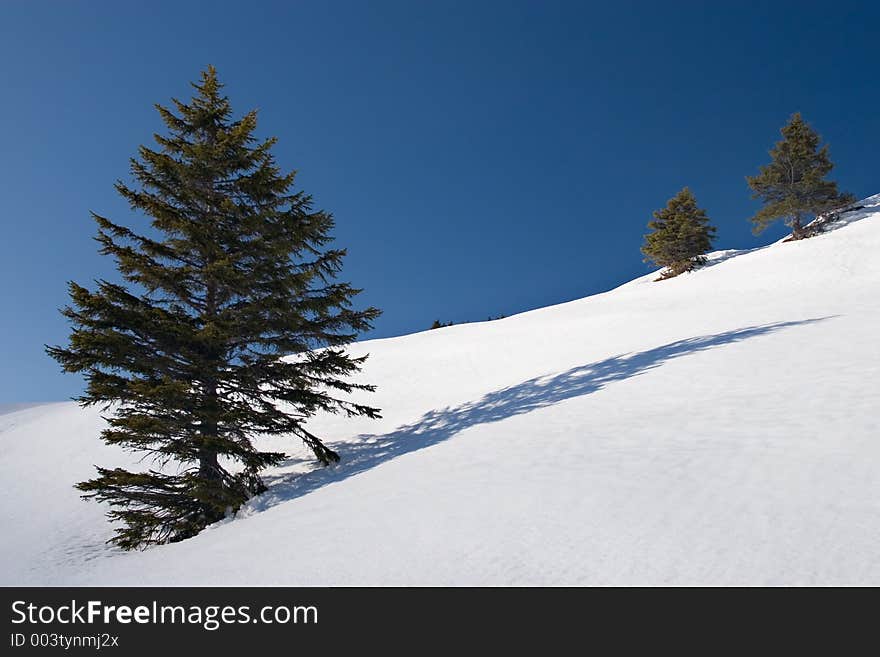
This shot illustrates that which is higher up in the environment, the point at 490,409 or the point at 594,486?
the point at 490,409

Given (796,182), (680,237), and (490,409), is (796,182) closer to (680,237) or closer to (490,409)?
(680,237)

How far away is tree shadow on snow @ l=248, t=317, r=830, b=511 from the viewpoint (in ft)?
32.4

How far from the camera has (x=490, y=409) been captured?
39.3ft

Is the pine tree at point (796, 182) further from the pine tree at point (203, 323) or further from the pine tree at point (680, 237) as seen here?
the pine tree at point (203, 323)

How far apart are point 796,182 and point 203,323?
4823 cm

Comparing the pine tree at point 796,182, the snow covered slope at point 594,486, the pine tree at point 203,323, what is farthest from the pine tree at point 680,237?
the pine tree at point 203,323

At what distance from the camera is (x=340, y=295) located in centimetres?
1154

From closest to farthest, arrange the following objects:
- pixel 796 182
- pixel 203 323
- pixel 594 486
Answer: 1. pixel 594 486
2. pixel 203 323
3. pixel 796 182

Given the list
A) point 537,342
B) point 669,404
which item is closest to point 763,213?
point 537,342

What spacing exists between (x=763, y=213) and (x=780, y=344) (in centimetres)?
3503

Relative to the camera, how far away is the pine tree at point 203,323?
357 inches

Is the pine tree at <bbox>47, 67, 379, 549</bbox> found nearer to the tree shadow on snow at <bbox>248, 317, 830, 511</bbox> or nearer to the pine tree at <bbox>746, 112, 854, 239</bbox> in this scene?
the tree shadow on snow at <bbox>248, 317, 830, 511</bbox>

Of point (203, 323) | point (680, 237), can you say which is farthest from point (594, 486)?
point (680, 237)

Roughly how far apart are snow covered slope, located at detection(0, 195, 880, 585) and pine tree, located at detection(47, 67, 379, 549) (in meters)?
1.33
